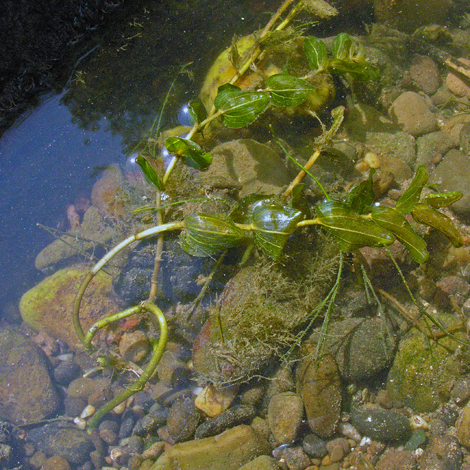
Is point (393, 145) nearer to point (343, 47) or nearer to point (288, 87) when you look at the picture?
point (343, 47)

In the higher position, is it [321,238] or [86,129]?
[86,129]

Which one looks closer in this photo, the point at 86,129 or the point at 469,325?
the point at 469,325

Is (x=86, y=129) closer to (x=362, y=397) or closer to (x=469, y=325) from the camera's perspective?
(x=362, y=397)

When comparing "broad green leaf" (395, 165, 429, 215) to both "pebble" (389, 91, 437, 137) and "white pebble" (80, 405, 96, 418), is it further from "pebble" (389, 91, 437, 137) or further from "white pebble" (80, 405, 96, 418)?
"white pebble" (80, 405, 96, 418)

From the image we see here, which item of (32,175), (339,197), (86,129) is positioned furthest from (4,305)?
(339,197)

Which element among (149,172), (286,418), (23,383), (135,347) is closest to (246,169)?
(149,172)

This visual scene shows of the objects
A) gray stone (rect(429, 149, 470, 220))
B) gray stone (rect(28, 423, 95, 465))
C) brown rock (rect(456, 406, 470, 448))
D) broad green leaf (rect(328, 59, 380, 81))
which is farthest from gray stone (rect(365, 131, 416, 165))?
gray stone (rect(28, 423, 95, 465))
